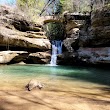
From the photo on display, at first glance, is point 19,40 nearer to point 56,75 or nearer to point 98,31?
point 98,31

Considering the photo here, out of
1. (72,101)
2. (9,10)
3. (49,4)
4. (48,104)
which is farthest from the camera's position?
(49,4)

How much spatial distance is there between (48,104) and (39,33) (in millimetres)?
18384

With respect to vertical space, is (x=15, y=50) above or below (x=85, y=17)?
below

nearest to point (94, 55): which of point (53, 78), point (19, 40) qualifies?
point (19, 40)

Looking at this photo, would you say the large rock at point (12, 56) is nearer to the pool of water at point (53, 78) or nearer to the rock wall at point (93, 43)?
the rock wall at point (93, 43)

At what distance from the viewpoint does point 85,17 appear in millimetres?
24922

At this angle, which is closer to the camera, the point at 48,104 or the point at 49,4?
the point at 48,104

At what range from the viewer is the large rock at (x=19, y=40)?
2091cm

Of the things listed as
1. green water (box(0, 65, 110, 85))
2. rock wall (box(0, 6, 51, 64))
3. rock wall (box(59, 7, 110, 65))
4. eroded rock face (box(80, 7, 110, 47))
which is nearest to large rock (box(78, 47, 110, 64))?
rock wall (box(59, 7, 110, 65))

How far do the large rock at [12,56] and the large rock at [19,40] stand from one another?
89cm

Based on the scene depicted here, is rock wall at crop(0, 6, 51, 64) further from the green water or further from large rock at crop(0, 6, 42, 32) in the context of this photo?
the green water

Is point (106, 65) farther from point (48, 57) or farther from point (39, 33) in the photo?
point (39, 33)

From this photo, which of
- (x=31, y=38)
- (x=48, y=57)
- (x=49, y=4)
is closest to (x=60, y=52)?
(x=48, y=57)

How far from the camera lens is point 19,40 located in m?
21.5
